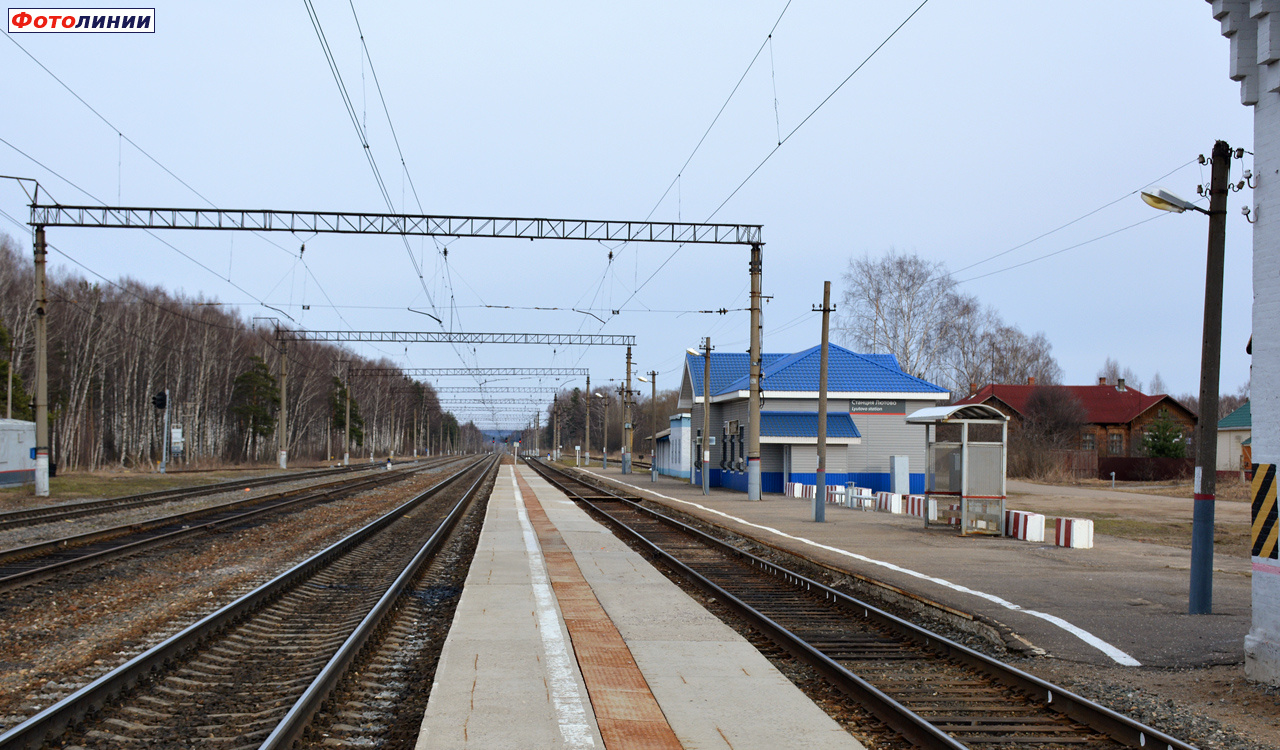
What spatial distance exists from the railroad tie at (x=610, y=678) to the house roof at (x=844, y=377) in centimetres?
3070

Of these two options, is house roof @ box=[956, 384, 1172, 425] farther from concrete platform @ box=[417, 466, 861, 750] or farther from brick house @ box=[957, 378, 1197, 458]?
concrete platform @ box=[417, 466, 861, 750]

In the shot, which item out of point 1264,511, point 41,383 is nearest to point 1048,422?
point 41,383

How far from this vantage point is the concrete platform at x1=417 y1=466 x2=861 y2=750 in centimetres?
594

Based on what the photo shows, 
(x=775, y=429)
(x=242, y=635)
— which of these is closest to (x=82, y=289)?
(x=775, y=429)

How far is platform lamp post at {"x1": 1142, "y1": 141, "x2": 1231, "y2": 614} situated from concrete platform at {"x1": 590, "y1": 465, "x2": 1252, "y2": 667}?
0.44 metres

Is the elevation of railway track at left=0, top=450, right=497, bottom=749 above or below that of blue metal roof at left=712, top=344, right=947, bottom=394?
below

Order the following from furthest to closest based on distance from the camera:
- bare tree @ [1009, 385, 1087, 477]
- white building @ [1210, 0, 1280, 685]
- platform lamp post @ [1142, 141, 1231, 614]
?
bare tree @ [1009, 385, 1087, 477], platform lamp post @ [1142, 141, 1231, 614], white building @ [1210, 0, 1280, 685]

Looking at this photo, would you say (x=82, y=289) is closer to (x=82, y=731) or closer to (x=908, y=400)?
(x=908, y=400)

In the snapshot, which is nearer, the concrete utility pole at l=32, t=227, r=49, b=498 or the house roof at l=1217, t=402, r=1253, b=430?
the concrete utility pole at l=32, t=227, r=49, b=498

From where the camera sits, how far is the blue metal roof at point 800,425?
39656 millimetres

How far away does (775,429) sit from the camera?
3997 cm

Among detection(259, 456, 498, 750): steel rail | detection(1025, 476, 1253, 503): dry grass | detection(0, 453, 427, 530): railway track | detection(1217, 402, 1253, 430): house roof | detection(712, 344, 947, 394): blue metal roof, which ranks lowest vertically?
detection(1025, 476, 1253, 503): dry grass

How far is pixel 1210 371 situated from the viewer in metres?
11.0

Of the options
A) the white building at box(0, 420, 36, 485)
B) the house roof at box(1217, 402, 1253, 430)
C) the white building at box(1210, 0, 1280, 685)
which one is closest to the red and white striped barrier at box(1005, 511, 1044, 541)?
the white building at box(1210, 0, 1280, 685)
